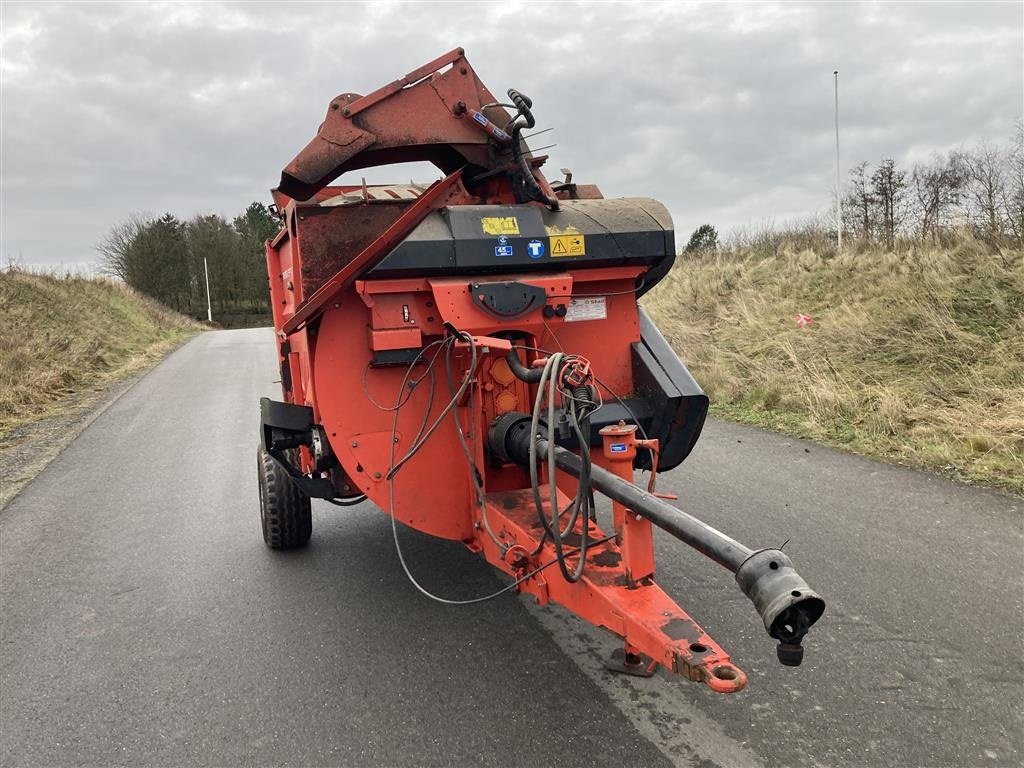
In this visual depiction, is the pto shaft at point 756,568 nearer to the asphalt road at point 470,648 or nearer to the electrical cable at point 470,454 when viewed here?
the electrical cable at point 470,454

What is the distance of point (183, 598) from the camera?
4.13 m

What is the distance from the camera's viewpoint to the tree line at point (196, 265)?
4428 cm

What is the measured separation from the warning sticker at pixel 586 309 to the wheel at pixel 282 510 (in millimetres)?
2030

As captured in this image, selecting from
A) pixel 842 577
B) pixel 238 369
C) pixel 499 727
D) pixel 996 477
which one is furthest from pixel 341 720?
pixel 238 369

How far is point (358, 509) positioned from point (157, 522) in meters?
1.41

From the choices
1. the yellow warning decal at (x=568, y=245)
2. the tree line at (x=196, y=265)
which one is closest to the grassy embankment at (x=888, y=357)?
the yellow warning decal at (x=568, y=245)

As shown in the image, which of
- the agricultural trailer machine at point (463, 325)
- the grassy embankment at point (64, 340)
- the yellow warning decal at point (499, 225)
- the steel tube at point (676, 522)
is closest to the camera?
the steel tube at point (676, 522)

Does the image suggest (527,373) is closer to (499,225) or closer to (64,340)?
(499,225)

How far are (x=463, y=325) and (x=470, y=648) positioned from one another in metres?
1.44

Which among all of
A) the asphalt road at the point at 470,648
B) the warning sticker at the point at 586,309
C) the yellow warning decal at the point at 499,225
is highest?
the yellow warning decal at the point at 499,225

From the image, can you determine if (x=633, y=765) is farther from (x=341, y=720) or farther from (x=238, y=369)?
(x=238, y=369)

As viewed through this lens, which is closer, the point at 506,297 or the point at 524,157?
the point at 506,297

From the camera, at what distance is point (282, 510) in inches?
183

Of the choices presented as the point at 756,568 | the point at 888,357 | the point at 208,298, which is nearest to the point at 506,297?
the point at 756,568
